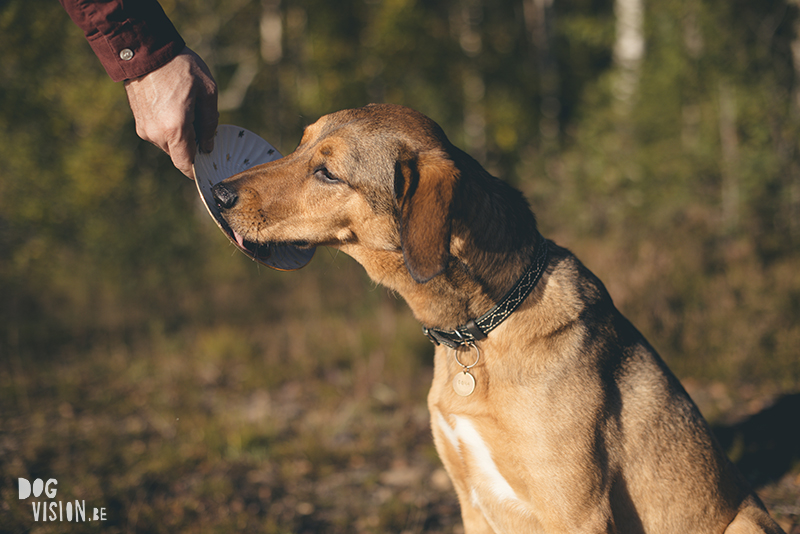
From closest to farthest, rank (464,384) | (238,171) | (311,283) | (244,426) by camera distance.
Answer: (464,384) < (238,171) < (244,426) < (311,283)

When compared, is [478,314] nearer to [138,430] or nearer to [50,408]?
[138,430]

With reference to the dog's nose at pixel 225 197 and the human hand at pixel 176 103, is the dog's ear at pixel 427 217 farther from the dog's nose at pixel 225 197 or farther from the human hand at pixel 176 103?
the human hand at pixel 176 103

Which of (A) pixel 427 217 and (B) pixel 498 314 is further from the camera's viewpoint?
(B) pixel 498 314

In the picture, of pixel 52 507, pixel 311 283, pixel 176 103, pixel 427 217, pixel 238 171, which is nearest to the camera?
pixel 427 217

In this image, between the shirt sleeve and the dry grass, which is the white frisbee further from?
the dry grass

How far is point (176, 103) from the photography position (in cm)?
202

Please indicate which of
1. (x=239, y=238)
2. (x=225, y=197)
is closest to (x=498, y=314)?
(x=239, y=238)

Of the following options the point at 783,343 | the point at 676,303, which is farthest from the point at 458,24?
the point at 783,343

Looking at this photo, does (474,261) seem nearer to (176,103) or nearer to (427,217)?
(427,217)

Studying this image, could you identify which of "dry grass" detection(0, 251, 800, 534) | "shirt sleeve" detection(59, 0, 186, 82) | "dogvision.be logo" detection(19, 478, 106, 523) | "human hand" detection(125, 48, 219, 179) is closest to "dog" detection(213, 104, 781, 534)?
"human hand" detection(125, 48, 219, 179)

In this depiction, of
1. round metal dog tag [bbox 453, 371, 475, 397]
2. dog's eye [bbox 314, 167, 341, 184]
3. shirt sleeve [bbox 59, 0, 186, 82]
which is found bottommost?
round metal dog tag [bbox 453, 371, 475, 397]

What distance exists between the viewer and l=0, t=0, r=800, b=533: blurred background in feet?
12.1

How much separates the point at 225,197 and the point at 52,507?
2417 millimetres

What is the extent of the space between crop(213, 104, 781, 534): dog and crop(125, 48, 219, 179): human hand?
24cm
